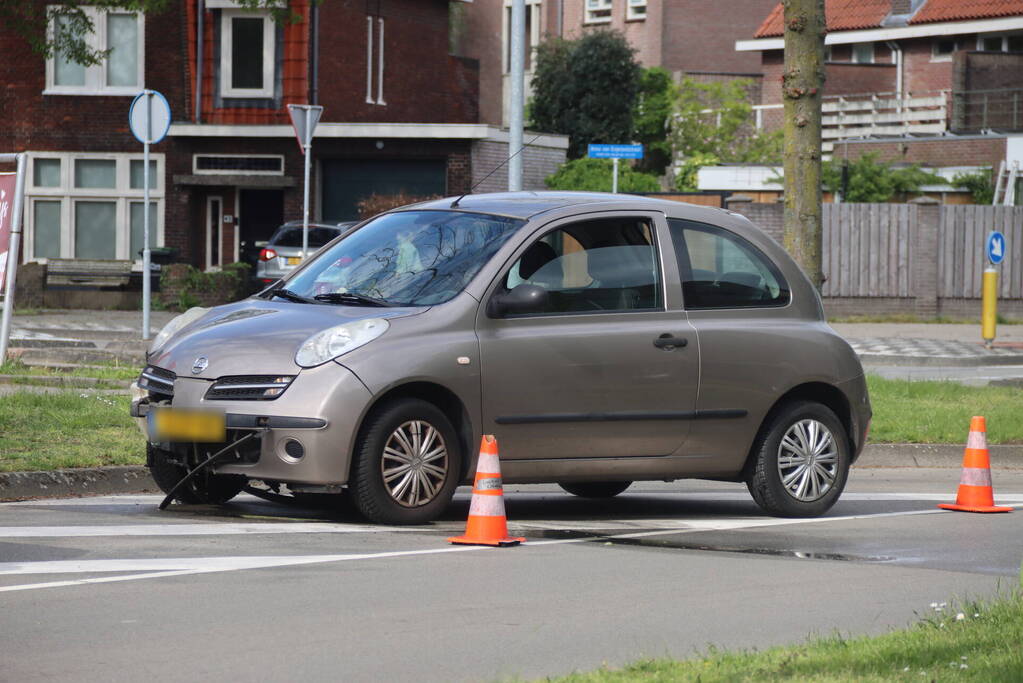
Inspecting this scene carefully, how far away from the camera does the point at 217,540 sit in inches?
313

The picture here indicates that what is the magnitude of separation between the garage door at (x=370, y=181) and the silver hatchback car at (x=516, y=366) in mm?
24733

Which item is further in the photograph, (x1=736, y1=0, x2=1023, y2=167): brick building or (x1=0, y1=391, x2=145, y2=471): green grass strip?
(x1=736, y1=0, x2=1023, y2=167): brick building

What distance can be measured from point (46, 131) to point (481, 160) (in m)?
9.40

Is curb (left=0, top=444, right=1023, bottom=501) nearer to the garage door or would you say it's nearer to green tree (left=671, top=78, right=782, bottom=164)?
the garage door

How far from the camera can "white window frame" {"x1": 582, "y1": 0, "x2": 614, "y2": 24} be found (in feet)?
196

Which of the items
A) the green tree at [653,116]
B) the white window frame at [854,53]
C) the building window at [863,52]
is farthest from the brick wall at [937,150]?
A: the green tree at [653,116]

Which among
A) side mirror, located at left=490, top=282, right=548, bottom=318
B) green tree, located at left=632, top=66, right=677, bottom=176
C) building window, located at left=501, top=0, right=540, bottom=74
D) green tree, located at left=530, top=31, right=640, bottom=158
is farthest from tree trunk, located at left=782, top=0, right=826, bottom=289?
building window, located at left=501, top=0, right=540, bottom=74

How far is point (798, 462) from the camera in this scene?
9664mm

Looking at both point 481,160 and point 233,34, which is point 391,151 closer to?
point 481,160

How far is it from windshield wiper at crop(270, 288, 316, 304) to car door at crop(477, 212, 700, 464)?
1.04 m

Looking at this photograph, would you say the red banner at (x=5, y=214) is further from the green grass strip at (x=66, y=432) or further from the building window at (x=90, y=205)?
the building window at (x=90, y=205)

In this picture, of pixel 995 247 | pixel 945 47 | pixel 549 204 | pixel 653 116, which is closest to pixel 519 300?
pixel 549 204

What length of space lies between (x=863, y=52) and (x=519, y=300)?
4408 centimetres

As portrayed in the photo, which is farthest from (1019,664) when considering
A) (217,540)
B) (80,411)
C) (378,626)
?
(80,411)
